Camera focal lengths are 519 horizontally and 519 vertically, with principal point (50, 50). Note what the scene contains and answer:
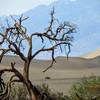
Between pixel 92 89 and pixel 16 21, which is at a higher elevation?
pixel 16 21

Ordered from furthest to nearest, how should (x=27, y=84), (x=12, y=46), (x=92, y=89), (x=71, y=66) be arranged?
1. (x=71, y=66)
2. (x=12, y=46)
3. (x=27, y=84)
4. (x=92, y=89)

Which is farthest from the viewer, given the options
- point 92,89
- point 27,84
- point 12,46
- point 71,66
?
point 71,66

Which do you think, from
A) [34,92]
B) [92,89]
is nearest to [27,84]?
[34,92]

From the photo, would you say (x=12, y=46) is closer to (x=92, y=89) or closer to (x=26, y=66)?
(x=26, y=66)

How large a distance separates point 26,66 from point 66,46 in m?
1.82

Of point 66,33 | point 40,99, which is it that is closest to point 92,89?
point 40,99

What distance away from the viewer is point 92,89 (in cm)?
1202

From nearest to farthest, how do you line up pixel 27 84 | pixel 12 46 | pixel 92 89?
pixel 92 89 < pixel 27 84 < pixel 12 46

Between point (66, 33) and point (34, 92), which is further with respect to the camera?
point (66, 33)

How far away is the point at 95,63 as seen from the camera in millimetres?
77500

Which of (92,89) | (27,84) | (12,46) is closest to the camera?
(92,89)

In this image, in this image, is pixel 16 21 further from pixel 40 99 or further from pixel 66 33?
pixel 40 99

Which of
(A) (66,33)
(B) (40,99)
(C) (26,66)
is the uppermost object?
(A) (66,33)

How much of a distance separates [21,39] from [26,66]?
124 cm
